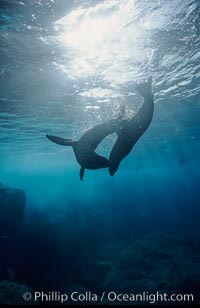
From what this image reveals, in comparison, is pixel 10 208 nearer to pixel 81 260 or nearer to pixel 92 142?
pixel 81 260

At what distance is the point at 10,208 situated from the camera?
2214cm

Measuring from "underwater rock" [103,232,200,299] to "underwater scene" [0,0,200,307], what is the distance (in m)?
0.07

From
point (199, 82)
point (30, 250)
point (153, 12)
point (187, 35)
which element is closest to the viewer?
point (153, 12)

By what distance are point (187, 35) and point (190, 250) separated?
14739mm

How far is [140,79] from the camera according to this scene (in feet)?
46.3

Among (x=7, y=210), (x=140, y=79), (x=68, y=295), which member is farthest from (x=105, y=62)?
(x=7, y=210)

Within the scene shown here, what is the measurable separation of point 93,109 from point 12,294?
13.4m

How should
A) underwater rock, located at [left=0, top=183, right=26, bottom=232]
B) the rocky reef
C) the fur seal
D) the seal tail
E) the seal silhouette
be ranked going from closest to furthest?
the fur seal
the seal silhouette
the seal tail
the rocky reef
underwater rock, located at [left=0, top=183, right=26, bottom=232]

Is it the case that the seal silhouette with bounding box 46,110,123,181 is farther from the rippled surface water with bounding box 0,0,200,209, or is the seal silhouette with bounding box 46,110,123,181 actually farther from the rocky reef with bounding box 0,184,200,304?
the rocky reef with bounding box 0,184,200,304

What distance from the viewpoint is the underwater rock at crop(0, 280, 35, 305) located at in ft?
33.9

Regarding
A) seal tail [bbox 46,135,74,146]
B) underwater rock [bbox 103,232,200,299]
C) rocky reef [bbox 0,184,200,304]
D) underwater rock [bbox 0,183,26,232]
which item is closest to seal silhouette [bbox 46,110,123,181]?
seal tail [bbox 46,135,74,146]

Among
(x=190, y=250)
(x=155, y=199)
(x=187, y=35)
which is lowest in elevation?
(x=155, y=199)

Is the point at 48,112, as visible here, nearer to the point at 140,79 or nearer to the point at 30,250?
the point at 140,79

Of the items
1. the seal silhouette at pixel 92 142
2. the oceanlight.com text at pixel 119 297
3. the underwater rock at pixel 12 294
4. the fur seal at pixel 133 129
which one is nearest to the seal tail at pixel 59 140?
the seal silhouette at pixel 92 142
